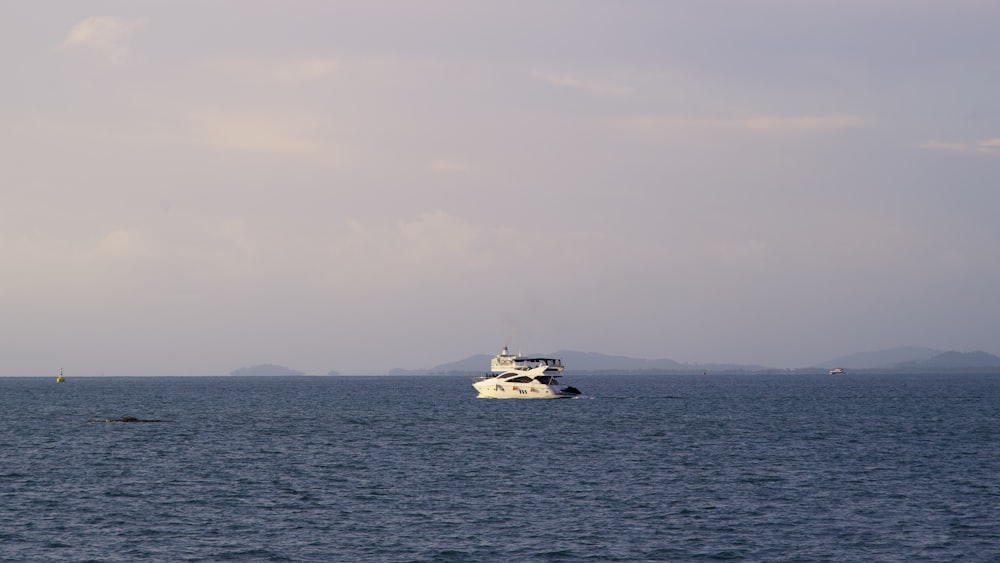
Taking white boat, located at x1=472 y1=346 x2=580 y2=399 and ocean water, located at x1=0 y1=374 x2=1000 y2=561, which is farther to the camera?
white boat, located at x1=472 y1=346 x2=580 y2=399

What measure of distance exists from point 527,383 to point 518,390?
2.21 m

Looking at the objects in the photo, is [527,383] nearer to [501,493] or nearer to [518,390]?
[518,390]

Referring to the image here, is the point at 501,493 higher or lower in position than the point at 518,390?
lower

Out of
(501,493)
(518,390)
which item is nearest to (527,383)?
(518,390)

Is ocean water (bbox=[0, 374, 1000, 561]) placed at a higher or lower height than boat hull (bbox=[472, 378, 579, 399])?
lower

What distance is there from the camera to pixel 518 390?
6353 inches

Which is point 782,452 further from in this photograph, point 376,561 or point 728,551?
point 376,561

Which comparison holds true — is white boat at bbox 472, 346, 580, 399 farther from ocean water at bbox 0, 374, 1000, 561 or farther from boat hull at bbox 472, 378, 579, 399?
ocean water at bbox 0, 374, 1000, 561

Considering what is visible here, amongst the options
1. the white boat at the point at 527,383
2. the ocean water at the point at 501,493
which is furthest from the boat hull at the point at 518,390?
the ocean water at the point at 501,493

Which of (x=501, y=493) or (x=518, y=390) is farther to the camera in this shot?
(x=518, y=390)

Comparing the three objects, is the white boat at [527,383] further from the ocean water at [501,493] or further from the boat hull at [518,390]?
the ocean water at [501,493]

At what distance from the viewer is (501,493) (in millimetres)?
59594

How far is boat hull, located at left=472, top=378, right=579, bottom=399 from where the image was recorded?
160 m

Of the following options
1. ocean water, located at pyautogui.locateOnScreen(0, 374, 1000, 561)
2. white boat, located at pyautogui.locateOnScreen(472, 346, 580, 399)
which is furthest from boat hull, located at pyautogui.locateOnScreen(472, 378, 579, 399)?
ocean water, located at pyautogui.locateOnScreen(0, 374, 1000, 561)
